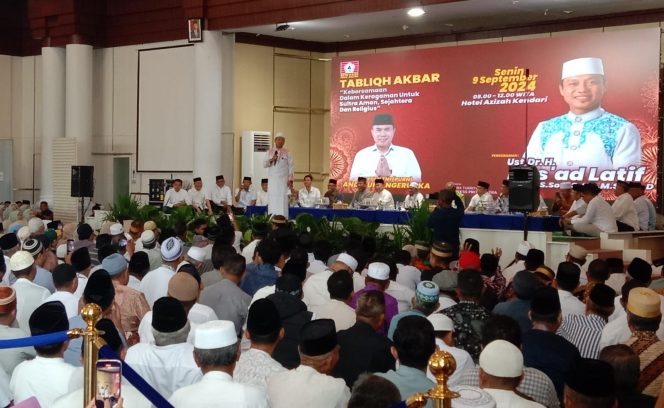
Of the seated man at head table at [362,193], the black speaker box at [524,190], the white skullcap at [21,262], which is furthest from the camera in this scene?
the seated man at head table at [362,193]

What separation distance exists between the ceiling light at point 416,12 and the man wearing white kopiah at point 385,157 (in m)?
2.11

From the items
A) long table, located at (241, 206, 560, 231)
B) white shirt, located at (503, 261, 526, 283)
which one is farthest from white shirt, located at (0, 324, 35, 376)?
long table, located at (241, 206, 560, 231)

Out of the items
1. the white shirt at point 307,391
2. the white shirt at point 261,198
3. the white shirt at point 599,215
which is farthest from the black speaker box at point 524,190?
the white shirt at point 307,391

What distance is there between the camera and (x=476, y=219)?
1190cm

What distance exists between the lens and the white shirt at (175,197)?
16.4 metres

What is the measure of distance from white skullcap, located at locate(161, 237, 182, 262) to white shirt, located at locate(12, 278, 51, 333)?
112 cm

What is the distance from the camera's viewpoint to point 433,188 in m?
16.3

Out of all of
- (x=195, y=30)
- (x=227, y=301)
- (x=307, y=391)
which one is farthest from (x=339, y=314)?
(x=195, y=30)

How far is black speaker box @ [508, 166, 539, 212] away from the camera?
1097cm

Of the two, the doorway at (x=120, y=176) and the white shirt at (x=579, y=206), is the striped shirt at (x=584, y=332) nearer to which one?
the white shirt at (x=579, y=206)

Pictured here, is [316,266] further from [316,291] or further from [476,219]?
[476,219]

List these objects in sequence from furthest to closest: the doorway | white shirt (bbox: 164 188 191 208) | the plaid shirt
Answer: the doorway → white shirt (bbox: 164 188 191 208) → the plaid shirt

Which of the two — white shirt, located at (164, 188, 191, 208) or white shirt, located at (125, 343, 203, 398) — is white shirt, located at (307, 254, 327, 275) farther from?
white shirt, located at (164, 188, 191, 208)

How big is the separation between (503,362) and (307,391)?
2.74ft
